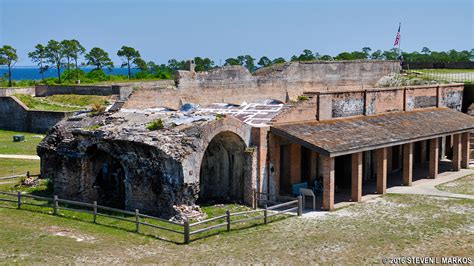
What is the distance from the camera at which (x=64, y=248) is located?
17500 mm

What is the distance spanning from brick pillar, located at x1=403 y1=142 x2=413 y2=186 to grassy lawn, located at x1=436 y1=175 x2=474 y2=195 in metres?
1.37

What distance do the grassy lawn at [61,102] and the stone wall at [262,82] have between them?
18.2m

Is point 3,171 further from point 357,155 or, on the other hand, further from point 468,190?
point 468,190

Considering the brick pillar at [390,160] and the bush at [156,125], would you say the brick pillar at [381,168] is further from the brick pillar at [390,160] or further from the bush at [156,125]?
the bush at [156,125]

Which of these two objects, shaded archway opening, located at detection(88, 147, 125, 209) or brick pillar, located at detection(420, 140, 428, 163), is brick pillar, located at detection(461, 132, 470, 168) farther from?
shaded archway opening, located at detection(88, 147, 125, 209)

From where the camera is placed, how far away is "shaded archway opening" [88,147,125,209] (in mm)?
24703

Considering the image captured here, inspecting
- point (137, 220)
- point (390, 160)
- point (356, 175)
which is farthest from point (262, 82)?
point (137, 220)

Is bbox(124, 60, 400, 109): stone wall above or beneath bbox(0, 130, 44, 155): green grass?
above

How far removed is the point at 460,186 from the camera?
90.7 feet

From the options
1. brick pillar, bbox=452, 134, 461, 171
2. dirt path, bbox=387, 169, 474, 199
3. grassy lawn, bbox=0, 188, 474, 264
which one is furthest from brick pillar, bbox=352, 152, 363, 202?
brick pillar, bbox=452, 134, 461, 171

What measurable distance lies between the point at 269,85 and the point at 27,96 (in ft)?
93.6

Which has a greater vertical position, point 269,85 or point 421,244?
point 269,85

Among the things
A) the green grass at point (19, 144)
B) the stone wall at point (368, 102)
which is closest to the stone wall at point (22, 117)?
the green grass at point (19, 144)

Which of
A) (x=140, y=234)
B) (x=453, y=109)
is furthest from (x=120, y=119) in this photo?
(x=453, y=109)
